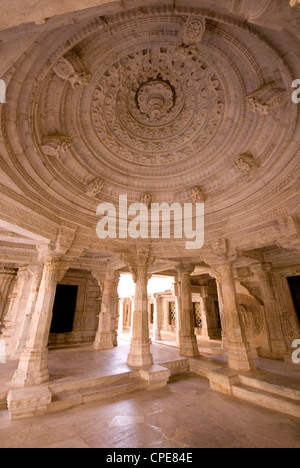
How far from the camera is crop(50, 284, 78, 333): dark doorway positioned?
1083 centimetres

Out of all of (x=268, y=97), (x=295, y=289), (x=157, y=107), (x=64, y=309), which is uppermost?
(x=157, y=107)

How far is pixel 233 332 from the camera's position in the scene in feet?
21.4

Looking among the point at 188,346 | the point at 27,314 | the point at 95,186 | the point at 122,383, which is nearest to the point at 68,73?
the point at 95,186

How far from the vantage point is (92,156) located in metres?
5.45

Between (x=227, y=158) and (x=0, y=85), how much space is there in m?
5.08

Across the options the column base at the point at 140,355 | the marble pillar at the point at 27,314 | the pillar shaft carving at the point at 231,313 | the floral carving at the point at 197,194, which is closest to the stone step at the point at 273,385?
the pillar shaft carving at the point at 231,313

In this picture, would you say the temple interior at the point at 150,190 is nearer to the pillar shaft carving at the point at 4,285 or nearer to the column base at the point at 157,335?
the pillar shaft carving at the point at 4,285

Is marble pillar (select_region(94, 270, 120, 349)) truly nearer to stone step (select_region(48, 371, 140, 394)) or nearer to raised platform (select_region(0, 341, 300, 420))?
raised platform (select_region(0, 341, 300, 420))

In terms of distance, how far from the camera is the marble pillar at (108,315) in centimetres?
958

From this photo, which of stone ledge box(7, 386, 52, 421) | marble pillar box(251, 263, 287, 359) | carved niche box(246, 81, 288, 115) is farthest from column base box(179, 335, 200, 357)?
carved niche box(246, 81, 288, 115)

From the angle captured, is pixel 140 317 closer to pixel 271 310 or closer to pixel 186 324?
pixel 186 324

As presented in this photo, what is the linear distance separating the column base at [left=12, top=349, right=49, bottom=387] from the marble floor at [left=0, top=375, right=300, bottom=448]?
2.18 ft

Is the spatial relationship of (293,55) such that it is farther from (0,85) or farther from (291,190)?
(0,85)

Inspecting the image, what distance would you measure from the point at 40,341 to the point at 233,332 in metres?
5.98
